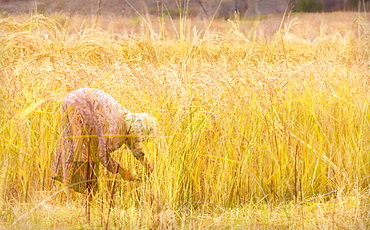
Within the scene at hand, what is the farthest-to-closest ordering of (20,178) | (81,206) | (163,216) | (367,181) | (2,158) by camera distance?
1. (367,181)
2. (2,158)
3. (20,178)
4. (81,206)
5. (163,216)

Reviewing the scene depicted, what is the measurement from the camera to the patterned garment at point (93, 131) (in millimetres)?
1630

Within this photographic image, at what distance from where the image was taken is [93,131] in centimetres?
171

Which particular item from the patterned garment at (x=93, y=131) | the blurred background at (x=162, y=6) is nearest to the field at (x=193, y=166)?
the patterned garment at (x=93, y=131)

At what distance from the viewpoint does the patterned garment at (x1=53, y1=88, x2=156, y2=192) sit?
5.35 ft

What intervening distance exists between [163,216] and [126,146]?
32 cm

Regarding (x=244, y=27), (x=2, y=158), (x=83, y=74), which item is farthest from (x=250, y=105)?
(x=244, y=27)

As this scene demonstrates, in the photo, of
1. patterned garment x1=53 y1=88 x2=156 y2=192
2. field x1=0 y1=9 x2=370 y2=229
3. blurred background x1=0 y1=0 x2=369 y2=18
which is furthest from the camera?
blurred background x1=0 y1=0 x2=369 y2=18

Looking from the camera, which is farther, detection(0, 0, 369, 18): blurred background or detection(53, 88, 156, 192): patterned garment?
detection(0, 0, 369, 18): blurred background

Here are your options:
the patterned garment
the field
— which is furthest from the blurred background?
the patterned garment

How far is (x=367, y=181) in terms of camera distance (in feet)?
7.51

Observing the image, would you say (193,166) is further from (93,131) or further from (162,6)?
(162,6)

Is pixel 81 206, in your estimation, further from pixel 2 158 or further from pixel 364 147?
pixel 364 147

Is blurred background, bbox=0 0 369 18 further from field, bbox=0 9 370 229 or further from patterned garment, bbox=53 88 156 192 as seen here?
patterned garment, bbox=53 88 156 192

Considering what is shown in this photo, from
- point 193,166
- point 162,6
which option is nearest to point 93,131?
point 193,166
